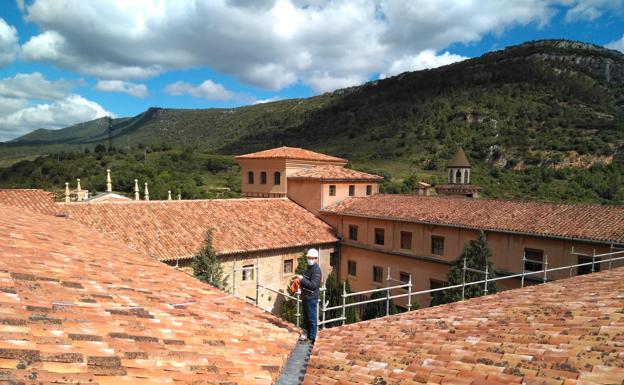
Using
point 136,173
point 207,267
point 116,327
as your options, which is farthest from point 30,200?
point 136,173

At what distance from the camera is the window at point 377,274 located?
24.8 m

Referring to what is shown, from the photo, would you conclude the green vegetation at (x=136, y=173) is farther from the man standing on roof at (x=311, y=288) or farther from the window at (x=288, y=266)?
the man standing on roof at (x=311, y=288)

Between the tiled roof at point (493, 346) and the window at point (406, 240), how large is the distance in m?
15.9

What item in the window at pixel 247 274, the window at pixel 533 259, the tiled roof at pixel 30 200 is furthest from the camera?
the window at pixel 247 274

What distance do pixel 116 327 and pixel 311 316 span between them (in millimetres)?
3029

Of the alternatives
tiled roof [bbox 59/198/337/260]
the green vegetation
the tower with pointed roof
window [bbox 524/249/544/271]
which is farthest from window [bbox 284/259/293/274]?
the green vegetation

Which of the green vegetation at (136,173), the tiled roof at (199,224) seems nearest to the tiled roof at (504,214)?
the tiled roof at (199,224)

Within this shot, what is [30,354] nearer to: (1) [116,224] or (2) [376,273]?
(1) [116,224]

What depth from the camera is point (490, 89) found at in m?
80.7

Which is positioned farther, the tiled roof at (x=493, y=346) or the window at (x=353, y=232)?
the window at (x=353, y=232)

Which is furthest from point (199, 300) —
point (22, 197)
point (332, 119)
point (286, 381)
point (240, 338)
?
point (332, 119)

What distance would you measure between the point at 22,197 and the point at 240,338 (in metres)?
13.8

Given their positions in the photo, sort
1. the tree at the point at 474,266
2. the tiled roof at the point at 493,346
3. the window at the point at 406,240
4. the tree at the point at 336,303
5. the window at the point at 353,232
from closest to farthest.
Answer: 1. the tiled roof at the point at 493,346
2. the tree at the point at 474,266
3. the tree at the point at 336,303
4. the window at the point at 406,240
5. the window at the point at 353,232

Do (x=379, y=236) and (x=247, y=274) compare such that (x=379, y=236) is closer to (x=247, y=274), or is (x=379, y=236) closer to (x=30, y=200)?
(x=247, y=274)
